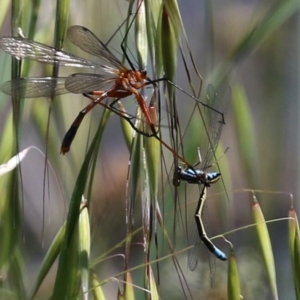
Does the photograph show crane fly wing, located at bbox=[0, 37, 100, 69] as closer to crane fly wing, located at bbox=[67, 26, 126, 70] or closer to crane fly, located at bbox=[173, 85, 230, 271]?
crane fly wing, located at bbox=[67, 26, 126, 70]

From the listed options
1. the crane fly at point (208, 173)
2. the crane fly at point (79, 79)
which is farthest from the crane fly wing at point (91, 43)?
the crane fly at point (208, 173)

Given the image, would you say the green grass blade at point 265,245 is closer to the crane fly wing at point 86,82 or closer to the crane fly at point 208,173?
the crane fly at point 208,173

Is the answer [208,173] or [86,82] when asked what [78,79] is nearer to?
[86,82]

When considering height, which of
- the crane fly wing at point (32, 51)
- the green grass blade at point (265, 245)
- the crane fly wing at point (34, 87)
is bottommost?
the green grass blade at point (265, 245)

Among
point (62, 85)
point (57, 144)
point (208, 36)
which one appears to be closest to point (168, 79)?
point (62, 85)

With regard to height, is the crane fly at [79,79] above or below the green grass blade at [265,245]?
above

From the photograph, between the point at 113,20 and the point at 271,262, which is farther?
the point at 113,20

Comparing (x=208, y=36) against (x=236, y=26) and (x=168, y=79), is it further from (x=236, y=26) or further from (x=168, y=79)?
(x=168, y=79)
